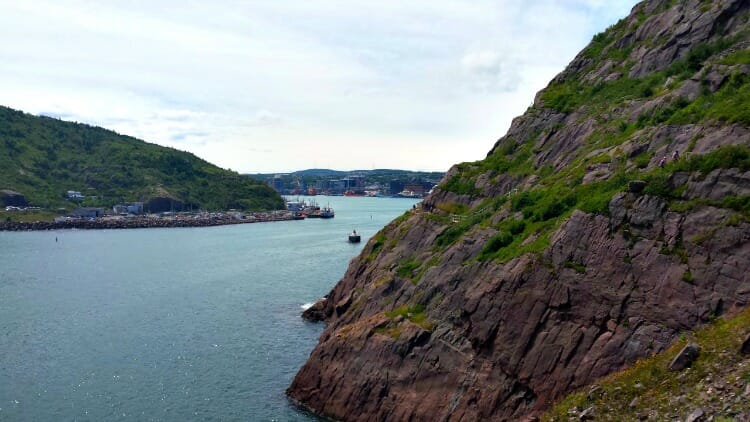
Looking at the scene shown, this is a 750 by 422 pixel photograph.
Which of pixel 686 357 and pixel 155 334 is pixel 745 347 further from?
pixel 155 334

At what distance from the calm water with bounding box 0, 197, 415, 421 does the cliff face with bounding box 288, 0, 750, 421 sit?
8427 mm

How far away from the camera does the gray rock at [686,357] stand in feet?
97.7

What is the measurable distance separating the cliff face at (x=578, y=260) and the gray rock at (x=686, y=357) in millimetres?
2378

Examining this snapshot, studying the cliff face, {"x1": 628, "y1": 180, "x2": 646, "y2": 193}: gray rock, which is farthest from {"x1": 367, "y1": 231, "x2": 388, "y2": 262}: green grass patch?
{"x1": 628, "y1": 180, "x2": 646, "y2": 193}: gray rock

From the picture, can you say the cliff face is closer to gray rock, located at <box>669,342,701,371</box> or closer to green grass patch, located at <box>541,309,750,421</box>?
green grass patch, located at <box>541,309,750,421</box>

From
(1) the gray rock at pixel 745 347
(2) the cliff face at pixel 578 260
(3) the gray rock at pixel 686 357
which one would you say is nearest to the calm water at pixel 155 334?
(2) the cliff face at pixel 578 260

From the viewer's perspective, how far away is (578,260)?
3834 cm

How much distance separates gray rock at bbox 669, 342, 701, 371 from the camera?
29.8 metres

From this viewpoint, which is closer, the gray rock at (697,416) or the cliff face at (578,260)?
the gray rock at (697,416)

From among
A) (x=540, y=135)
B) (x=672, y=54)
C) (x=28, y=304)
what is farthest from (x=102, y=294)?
(x=672, y=54)

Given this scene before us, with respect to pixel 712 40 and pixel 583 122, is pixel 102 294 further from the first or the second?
pixel 712 40

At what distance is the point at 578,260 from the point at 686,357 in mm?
9751

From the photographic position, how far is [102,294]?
97750mm

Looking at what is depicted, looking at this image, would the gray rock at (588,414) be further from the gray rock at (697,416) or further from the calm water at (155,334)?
the calm water at (155,334)
